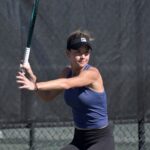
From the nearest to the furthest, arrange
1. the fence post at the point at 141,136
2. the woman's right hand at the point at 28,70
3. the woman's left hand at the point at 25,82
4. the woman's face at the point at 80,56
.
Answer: the woman's left hand at the point at 25,82 < the woman's right hand at the point at 28,70 < the woman's face at the point at 80,56 < the fence post at the point at 141,136

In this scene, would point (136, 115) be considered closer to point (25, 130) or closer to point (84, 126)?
point (25, 130)

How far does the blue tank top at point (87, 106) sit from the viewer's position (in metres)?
4.62

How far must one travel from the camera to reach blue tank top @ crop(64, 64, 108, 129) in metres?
4.62

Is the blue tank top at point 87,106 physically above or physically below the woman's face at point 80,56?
below

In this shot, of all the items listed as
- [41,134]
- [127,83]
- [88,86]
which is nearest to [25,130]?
[41,134]

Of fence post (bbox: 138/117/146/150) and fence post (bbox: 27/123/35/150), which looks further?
fence post (bbox: 138/117/146/150)

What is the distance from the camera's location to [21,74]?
13.4ft

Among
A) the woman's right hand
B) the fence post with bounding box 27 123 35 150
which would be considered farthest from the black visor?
the fence post with bounding box 27 123 35 150

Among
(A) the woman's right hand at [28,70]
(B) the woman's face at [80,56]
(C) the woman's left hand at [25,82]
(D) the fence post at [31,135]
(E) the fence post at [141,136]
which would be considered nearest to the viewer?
(C) the woman's left hand at [25,82]

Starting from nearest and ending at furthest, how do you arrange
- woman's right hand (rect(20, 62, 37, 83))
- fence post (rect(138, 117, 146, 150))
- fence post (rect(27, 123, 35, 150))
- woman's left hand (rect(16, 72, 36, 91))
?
1. woman's left hand (rect(16, 72, 36, 91))
2. woman's right hand (rect(20, 62, 37, 83))
3. fence post (rect(27, 123, 35, 150))
4. fence post (rect(138, 117, 146, 150))

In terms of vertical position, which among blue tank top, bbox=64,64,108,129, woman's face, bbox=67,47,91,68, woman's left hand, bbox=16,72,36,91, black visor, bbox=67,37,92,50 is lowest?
blue tank top, bbox=64,64,108,129

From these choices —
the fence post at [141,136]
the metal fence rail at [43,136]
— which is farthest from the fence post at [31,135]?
the fence post at [141,136]

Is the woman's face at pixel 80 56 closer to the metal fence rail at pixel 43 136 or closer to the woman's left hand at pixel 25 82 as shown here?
the woman's left hand at pixel 25 82

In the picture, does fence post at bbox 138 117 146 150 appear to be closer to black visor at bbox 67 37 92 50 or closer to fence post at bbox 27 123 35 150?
fence post at bbox 27 123 35 150
